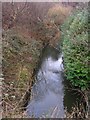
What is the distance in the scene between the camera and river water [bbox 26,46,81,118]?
1378 centimetres

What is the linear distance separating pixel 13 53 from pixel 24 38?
352 cm

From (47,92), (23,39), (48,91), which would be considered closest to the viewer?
(47,92)

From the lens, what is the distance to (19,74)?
1511cm

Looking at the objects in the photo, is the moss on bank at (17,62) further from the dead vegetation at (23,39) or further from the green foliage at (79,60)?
the green foliage at (79,60)

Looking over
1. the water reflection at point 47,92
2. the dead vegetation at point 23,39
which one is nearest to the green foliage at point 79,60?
the water reflection at point 47,92

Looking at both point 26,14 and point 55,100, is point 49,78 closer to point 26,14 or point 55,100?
point 55,100

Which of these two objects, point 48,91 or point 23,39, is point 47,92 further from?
point 23,39

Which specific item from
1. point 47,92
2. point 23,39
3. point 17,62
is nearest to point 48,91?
point 47,92

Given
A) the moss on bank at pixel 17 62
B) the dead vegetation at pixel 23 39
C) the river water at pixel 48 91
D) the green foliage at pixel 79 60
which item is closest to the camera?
the moss on bank at pixel 17 62

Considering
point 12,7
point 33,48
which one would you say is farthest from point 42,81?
point 12,7

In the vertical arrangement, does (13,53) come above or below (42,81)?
above

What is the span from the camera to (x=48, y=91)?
53.5 feet

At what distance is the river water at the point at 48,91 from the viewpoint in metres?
13.8

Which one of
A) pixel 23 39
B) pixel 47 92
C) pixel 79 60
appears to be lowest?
pixel 47 92
